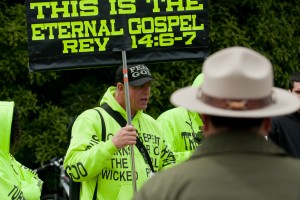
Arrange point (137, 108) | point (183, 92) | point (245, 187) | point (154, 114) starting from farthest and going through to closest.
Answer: point (154, 114) < point (137, 108) < point (183, 92) < point (245, 187)

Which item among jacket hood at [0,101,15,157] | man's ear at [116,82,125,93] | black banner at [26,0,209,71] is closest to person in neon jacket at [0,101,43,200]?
jacket hood at [0,101,15,157]

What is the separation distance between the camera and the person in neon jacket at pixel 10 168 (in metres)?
5.78

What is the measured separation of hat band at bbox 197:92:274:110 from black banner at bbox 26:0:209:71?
3339 mm

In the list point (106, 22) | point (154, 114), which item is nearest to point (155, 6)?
point (106, 22)

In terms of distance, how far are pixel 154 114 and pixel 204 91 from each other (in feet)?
24.4

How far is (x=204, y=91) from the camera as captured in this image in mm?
3119

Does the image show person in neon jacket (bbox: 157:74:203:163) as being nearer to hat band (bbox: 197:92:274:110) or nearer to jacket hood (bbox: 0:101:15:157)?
jacket hood (bbox: 0:101:15:157)

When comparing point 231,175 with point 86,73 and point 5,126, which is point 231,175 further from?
point 86,73

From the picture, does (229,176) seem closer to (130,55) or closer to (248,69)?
(248,69)

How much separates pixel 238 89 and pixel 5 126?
10.4 feet

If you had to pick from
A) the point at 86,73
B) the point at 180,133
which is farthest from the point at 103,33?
the point at 86,73

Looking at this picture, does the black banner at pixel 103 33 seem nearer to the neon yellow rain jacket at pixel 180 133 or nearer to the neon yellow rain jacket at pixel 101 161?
the neon yellow rain jacket at pixel 101 161

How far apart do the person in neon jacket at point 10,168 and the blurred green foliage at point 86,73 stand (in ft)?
14.2

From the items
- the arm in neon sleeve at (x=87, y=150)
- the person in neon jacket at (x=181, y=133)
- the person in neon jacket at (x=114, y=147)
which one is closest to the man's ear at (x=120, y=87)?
the person in neon jacket at (x=114, y=147)
